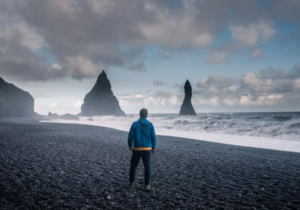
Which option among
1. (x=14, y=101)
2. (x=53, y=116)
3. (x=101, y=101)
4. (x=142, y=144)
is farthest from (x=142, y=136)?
(x=101, y=101)

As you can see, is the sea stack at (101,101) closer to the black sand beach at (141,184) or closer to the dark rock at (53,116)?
the dark rock at (53,116)

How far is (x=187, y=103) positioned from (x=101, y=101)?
62857 mm

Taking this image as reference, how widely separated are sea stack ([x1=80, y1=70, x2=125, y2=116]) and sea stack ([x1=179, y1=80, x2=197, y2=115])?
5368cm

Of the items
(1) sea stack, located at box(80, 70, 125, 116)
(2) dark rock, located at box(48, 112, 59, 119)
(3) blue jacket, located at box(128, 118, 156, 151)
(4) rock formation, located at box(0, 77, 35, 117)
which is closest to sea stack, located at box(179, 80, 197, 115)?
(1) sea stack, located at box(80, 70, 125, 116)

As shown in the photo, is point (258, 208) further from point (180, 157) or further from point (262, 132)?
point (262, 132)

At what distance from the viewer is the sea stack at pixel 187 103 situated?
5276 inches

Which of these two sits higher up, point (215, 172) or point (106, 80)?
point (106, 80)

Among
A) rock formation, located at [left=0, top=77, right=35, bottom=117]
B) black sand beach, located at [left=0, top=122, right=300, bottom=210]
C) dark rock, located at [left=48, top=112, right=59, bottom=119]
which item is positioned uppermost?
rock formation, located at [left=0, top=77, right=35, bottom=117]

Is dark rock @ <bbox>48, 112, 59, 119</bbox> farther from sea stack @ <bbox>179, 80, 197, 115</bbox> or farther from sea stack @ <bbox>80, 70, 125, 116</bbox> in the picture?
sea stack @ <bbox>179, 80, 197, 115</bbox>

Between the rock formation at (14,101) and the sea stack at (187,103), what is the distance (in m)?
86.3

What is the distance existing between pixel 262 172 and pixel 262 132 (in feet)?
71.8

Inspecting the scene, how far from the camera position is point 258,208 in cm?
523

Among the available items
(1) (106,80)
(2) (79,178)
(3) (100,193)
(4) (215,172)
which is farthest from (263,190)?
(1) (106,80)

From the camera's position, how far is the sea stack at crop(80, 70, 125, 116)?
15138 cm
